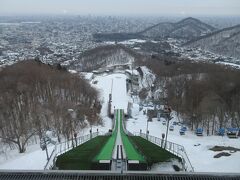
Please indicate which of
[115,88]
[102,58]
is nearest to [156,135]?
[115,88]

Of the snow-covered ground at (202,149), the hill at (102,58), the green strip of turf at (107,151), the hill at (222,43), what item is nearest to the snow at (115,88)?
the snow-covered ground at (202,149)

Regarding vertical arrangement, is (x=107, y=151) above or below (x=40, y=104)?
above

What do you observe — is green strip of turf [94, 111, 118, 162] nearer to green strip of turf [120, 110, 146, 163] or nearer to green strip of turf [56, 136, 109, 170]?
green strip of turf [56, 136, 109, 170]

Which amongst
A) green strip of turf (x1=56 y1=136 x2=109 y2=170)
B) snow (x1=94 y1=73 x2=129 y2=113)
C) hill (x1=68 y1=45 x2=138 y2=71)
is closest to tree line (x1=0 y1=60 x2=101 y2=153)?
snow (x1=94 y1=73 x2=129 y2=113)

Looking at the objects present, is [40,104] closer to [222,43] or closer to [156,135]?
[156,135]

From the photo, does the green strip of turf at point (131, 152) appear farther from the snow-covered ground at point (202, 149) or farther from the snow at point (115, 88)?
the snow at point (115, 88)

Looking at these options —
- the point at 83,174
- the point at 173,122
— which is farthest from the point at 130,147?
the point at 173,122
